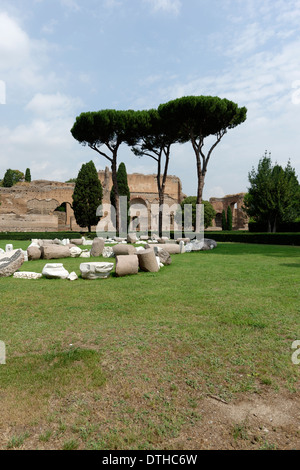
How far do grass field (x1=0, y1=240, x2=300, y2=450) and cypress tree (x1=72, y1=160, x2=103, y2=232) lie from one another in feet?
71.3

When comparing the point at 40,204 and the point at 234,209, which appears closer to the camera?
the point at 40,204

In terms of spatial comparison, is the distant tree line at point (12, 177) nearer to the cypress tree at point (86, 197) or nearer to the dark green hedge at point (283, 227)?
the cypress tree at point (86, 197)

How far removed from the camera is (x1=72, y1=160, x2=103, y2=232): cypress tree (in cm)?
2541

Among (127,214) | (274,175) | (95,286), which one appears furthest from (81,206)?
(95,286)

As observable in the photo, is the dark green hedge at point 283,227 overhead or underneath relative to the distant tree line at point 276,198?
underneath

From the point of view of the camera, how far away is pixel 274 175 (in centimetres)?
2047

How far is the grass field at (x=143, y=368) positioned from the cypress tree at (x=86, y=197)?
2174 centimetres

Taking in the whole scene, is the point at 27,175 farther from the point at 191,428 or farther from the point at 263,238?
the point at 191,428

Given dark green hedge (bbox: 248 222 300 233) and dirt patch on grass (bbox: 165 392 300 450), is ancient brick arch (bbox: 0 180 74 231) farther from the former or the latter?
dirt patch on grass (bbox: 165 392 300 450)

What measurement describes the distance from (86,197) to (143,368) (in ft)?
80.1

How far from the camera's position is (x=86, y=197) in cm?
2544

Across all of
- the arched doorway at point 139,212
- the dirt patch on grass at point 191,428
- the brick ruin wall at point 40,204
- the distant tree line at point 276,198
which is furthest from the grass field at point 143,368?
the arched doorway at point 139,212

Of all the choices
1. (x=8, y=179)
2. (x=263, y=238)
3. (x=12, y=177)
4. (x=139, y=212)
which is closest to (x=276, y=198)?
(x=263, y=238)

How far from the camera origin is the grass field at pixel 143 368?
1.49 metres
